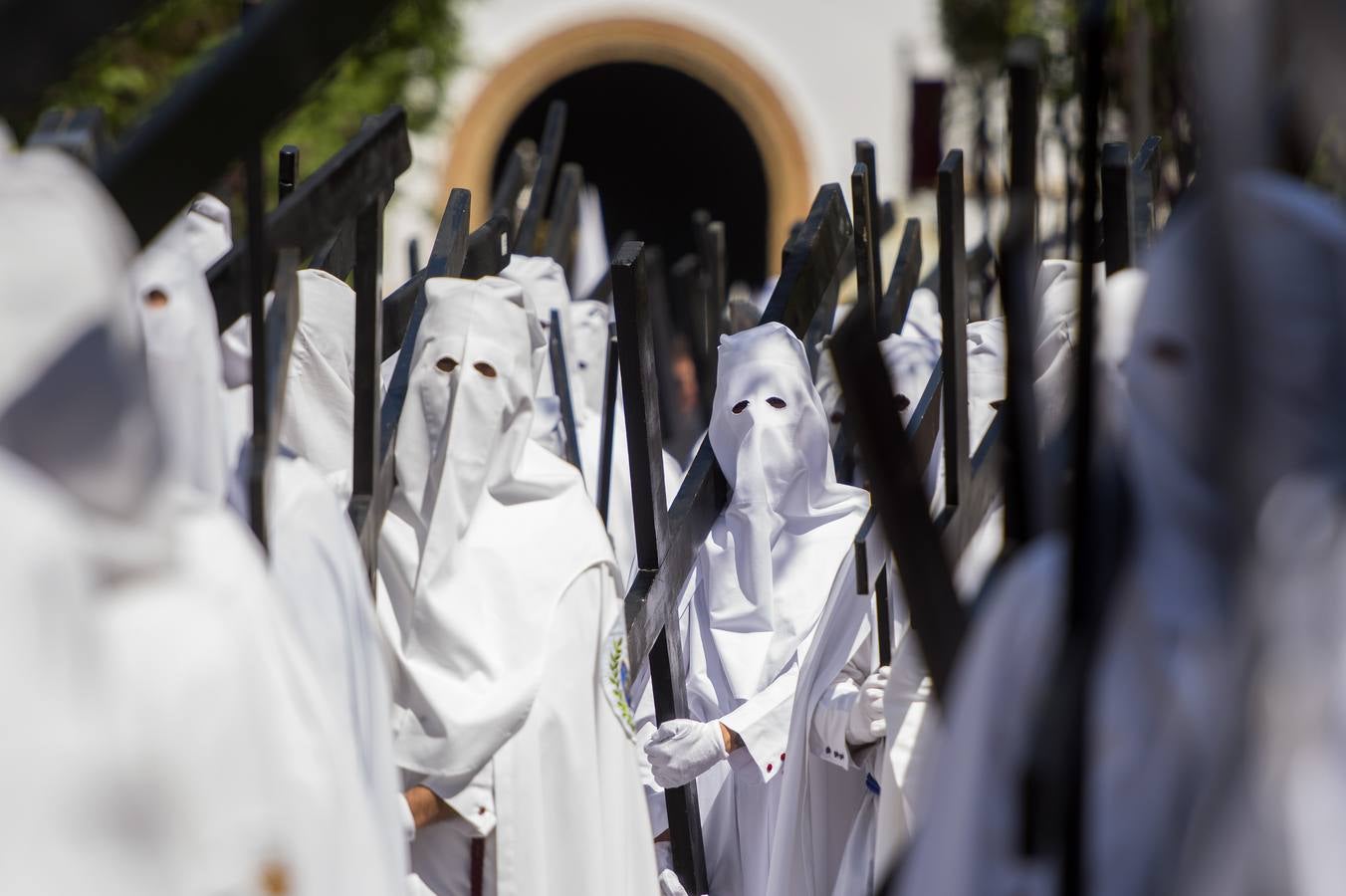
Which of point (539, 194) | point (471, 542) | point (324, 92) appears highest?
point (324, 92)

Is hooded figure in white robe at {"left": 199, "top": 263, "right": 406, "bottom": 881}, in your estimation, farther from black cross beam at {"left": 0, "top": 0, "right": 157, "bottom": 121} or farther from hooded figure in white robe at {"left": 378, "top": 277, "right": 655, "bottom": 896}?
hooded figure in white robe at {"left": 378, "top": 277, "right": 655, "bottom": 896}

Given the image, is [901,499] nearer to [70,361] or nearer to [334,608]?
[334,608]

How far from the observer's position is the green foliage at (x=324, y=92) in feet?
33.5

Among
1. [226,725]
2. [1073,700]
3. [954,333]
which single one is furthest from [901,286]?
[226,725]

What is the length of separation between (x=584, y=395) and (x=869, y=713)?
11.5 ft

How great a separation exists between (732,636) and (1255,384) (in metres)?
3.27

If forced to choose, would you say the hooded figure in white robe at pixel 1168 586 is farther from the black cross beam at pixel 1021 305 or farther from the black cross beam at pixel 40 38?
the black cross beam at pixel 40 38

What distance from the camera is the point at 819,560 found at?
16.7 feet

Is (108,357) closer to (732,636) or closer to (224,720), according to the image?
(224,720)

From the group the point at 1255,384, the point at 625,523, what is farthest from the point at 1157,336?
the point at 625,523

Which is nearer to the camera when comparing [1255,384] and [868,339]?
[1255,384]

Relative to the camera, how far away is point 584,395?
7.45 m

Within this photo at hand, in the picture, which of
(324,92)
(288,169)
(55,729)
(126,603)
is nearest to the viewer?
(55,729)

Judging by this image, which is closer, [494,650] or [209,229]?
[494,650]
